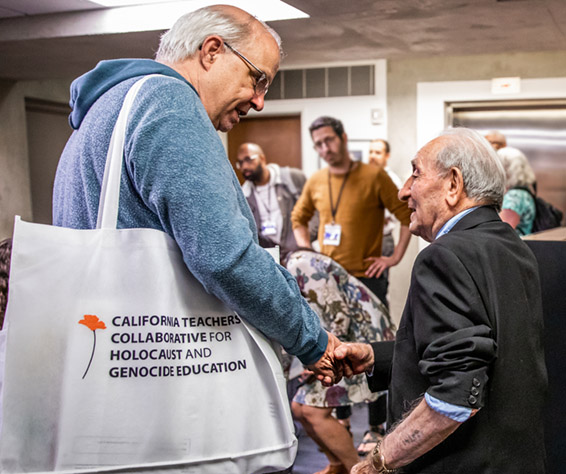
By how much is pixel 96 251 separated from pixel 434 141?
2.58 feet

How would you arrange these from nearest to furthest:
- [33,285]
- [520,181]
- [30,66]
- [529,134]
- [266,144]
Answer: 1. [33,285]
2. [520,181]
3. [30,66]
4. [529,134]
5. [266,144]

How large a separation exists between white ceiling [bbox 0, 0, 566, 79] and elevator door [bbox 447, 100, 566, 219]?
2.50ft

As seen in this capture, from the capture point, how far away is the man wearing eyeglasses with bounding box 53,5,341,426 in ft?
3.54

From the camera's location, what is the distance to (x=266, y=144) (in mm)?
7191

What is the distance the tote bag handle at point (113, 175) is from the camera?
108cm

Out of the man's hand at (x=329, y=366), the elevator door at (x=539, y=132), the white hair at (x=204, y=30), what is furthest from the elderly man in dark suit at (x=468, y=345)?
the elevator door at (x=539, y=132)

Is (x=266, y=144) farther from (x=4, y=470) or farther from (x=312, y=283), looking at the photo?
(x=4, y=470)

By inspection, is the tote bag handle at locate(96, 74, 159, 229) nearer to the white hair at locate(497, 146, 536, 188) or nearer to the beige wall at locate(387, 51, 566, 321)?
the white hair at locate(497, 146, 536, 188)

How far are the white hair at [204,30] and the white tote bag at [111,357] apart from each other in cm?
19

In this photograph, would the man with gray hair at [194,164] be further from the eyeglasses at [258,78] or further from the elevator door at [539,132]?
the elevator door at [539,132]

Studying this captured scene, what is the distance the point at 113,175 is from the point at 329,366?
0.67 meters

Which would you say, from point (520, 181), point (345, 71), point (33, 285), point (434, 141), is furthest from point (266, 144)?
point (33, 285)

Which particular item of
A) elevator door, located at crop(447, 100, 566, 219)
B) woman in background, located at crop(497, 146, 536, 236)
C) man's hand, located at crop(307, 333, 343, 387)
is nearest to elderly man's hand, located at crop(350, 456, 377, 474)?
man's hand, located at crop(307, 333, 343, 387)

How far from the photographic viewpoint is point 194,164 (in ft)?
3.56
